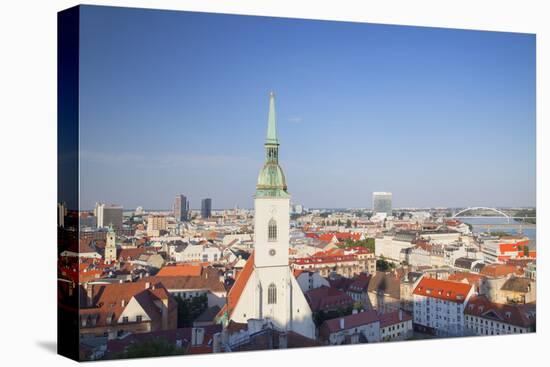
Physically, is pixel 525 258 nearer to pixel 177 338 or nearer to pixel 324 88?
pixel 324 88

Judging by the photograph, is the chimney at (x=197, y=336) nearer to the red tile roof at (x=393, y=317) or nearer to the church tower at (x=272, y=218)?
the church tower at (x=272, y=218)

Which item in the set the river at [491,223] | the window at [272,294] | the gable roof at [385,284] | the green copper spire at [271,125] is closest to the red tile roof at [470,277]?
the river at [491,223]

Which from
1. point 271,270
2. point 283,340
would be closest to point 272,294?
point 271,270

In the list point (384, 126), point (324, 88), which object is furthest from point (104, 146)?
point (384, 126)

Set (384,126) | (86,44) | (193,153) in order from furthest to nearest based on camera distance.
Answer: (384,126) → (193,153) → (86,44)

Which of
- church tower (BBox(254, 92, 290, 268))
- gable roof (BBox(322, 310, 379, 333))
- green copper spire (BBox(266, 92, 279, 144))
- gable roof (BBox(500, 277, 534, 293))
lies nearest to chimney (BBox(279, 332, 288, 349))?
gable roof (BBox(322, 310, 379, 333))

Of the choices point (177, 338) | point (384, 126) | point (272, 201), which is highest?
point (384, 126)

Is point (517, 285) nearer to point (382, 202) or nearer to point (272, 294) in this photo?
point (382, 202)
